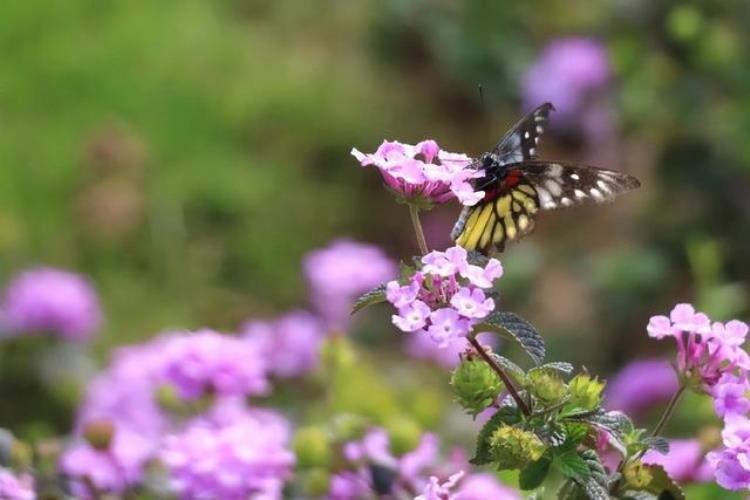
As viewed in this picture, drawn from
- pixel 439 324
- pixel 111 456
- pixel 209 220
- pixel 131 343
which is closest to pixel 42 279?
pixel 131 343

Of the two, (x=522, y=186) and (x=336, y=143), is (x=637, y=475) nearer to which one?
(x=522, y=186)

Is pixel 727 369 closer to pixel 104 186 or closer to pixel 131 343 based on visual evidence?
pixel 131 343

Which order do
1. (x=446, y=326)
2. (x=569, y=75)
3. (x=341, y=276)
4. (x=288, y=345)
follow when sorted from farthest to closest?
(x=569, y=75) → (x=341, y=276) → (x=288, y=345) → (x=446, y=326)

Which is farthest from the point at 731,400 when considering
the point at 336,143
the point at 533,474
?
the point at 336,143

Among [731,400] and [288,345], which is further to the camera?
[288,345]

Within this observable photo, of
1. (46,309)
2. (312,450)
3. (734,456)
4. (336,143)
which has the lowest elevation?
(734,456)

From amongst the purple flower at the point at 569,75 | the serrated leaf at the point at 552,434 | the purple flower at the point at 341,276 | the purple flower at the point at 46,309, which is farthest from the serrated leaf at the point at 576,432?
the purple flower at the point at 569,75
